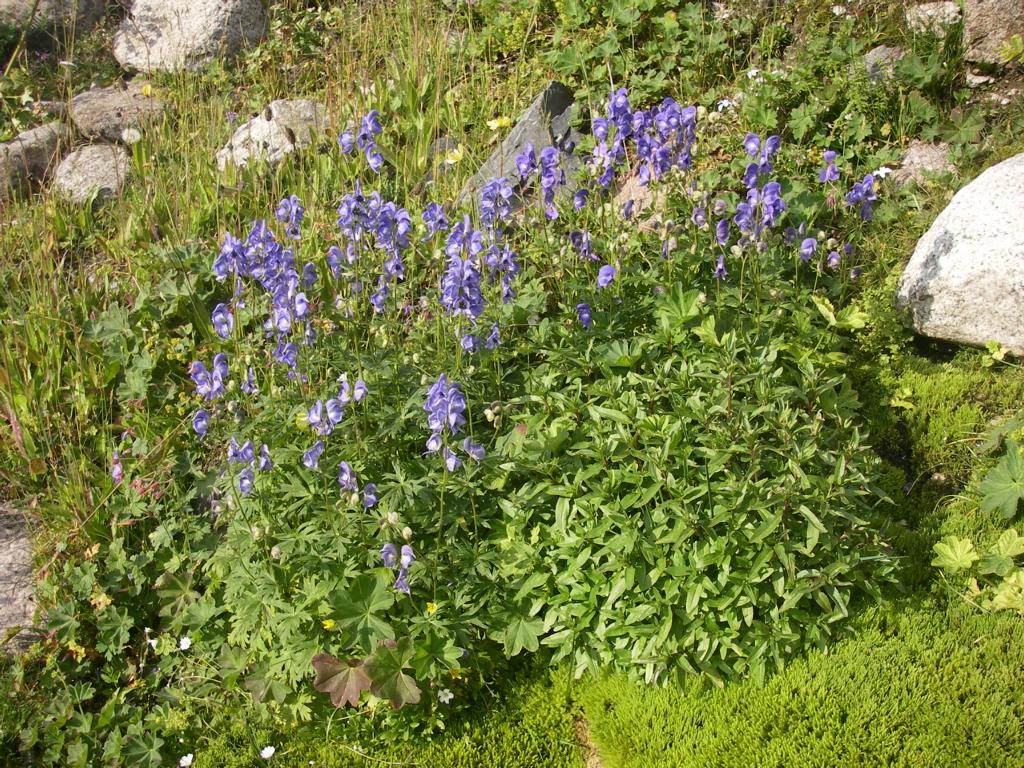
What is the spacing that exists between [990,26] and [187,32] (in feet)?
19.5

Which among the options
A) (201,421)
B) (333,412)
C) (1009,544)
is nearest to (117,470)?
(201,421)

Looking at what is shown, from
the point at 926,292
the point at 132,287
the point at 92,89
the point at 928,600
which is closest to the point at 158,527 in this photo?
the point at 132,287

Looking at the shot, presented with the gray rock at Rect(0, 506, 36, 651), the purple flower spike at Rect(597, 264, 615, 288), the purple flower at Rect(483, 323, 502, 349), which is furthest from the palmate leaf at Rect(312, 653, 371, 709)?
the purple flower spike at Rect(597, 264, 615, 288)

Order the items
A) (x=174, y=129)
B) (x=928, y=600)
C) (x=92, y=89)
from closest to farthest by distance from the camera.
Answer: (x=928, y=600)
(x=174, y=129)
(x=92, y=89)

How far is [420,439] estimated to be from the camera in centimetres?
380

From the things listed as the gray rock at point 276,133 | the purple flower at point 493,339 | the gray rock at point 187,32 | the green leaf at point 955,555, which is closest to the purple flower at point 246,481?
the purple flower at point 493,339

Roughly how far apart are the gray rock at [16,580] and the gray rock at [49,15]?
5237 mm

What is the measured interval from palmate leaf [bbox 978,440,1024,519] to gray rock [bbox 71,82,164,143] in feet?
19.0

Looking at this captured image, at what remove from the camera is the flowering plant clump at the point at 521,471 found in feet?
10.9

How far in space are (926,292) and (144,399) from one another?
3823 millimetres

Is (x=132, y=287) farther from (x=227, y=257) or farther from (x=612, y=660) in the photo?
(x=612, y=660)

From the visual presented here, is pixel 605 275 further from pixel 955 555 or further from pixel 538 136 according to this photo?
pixel 538 136

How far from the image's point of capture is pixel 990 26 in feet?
17.2

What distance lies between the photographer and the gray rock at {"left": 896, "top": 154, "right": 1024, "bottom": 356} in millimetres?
4086
